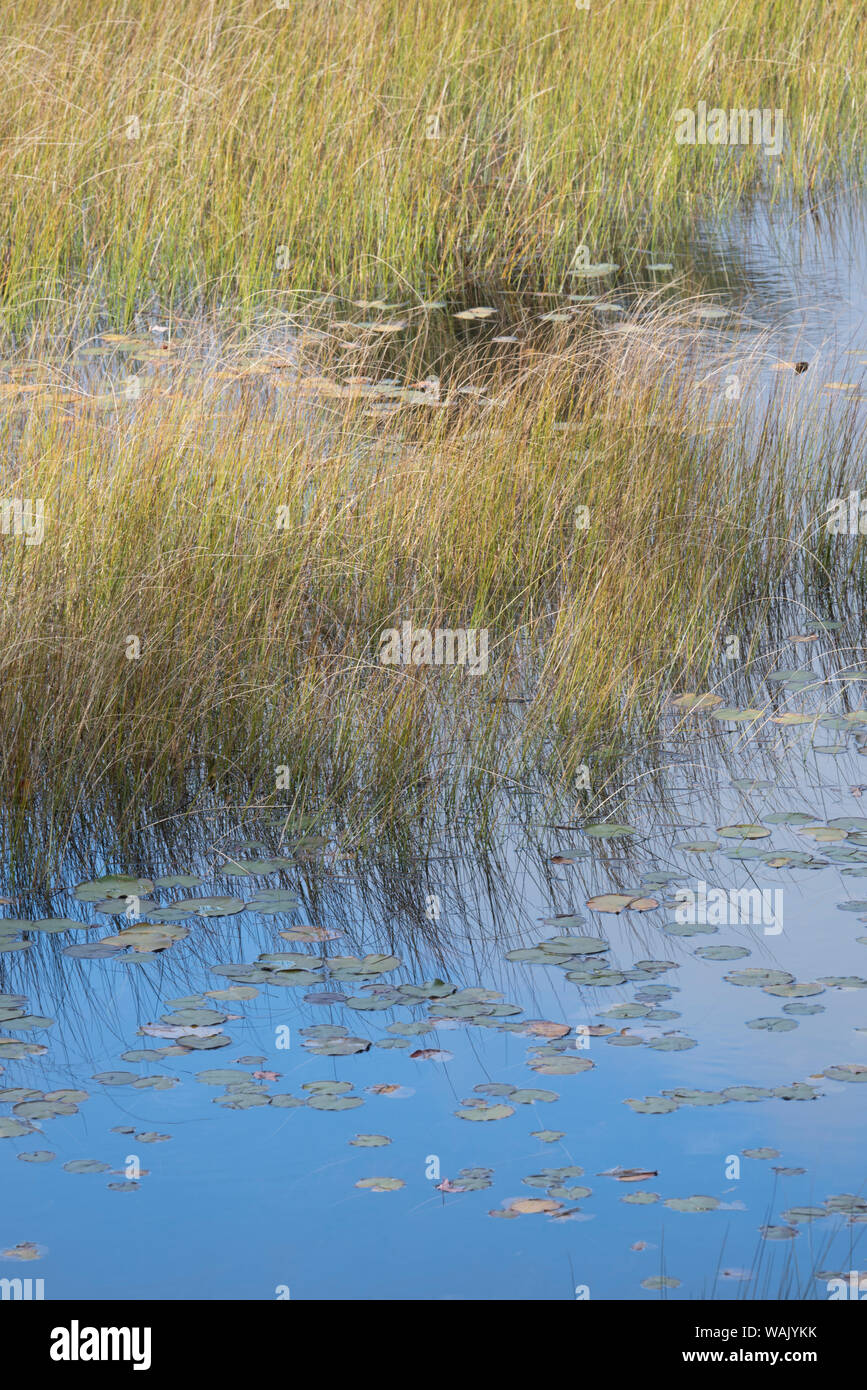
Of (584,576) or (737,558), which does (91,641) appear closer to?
(584,576)

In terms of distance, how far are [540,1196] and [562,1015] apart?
2.28 feet

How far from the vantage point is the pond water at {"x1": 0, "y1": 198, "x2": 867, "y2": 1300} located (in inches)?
134

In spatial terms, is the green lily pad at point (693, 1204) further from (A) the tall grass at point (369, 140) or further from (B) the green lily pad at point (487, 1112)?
(A) the tall grass at point (369, 140)

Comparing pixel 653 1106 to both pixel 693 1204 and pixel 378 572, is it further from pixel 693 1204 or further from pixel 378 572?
pixel 378 572

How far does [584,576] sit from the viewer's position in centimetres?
635

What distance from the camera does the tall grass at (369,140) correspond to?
9602 mm

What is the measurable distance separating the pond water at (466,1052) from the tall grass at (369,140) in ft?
14.6

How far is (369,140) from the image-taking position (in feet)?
33.3

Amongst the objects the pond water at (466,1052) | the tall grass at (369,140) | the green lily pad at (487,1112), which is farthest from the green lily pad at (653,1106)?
the tall grass at (369,140)

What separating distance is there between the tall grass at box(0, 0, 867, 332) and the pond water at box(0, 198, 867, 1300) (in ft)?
14.6

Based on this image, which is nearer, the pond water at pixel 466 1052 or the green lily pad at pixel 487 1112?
the pond water at pixel 466 1052

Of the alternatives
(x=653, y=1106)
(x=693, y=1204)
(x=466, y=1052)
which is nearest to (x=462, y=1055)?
(x=466, y=1052)

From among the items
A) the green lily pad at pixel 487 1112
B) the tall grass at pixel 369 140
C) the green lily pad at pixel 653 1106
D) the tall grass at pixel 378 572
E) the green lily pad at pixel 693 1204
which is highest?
the tall grass at pixel 369 140

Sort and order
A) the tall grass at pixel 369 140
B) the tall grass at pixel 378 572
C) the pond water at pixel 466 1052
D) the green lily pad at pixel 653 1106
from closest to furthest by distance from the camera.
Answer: the pond water at pixel 466 1052, the green lily pad at pixel 653 1106, the tall grass at pixel 378 572, the tall grass at pixel 369 140
